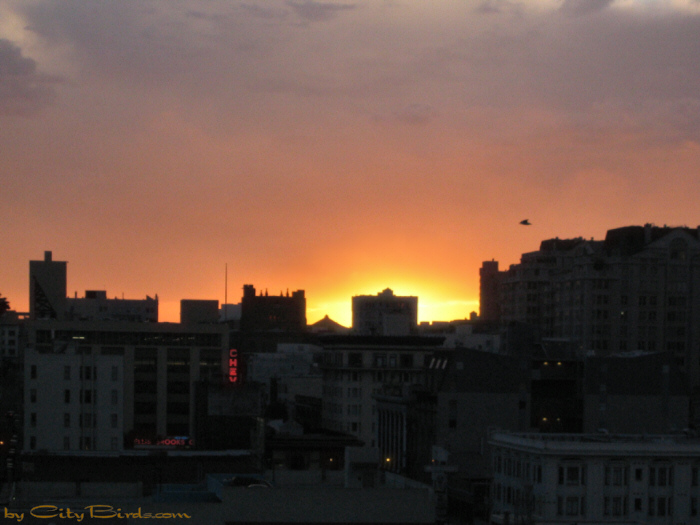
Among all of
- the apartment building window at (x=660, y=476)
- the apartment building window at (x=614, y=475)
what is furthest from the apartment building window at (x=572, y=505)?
the apartment building window at (x=660, y=476)

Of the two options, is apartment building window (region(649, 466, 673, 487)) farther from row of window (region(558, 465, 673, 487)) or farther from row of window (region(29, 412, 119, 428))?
row of window (region(29, 412, 119, 428))

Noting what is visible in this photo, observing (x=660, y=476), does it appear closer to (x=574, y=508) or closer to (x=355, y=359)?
(x=574, y=508)

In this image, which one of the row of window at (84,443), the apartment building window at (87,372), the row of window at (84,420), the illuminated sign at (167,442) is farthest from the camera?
the apartment building window at (87,372)

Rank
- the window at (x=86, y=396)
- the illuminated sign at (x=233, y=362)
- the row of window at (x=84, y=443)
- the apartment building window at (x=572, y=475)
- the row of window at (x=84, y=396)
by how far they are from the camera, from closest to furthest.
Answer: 1. the apartment building window at (x=572, y=475)
2. the row of window at (x=84, y=443)
3. the row of window at (x=84, y=396)
4. the window at (x=86, y=396)
5. the illuminated sign at (x=233, y=362)

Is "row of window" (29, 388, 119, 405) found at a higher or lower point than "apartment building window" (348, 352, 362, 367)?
lower

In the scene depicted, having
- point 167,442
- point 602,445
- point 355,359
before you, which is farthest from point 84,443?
point 602,445

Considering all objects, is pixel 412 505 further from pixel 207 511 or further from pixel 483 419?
pixel 483 419

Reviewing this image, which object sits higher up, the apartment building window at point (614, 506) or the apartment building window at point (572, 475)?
the apartment building window at point (572, 475)

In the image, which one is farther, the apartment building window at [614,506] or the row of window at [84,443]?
the row of window at [84,443]

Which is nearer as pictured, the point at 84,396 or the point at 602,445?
the point at 602,445

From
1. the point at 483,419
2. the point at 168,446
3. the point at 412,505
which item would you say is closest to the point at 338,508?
the point at 412,505

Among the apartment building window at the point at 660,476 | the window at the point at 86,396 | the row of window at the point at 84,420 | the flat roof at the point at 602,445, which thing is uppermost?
the flat roof at the point at 602,445

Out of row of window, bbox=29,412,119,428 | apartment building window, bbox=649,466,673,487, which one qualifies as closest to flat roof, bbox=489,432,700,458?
apartment building window, bbox=649,466,673,487

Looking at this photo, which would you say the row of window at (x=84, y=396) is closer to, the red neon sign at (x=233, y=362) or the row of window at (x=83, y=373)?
the row of window at (x=83, y=373)
